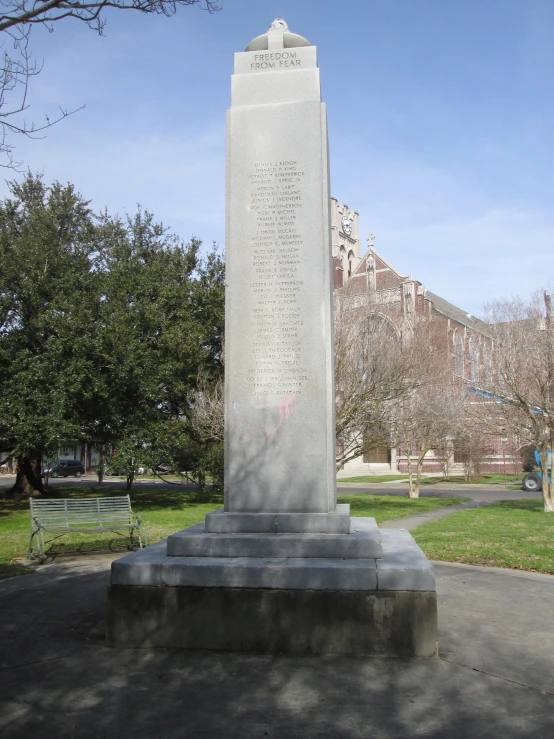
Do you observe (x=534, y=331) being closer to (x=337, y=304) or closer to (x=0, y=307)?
(x=337, y=304)

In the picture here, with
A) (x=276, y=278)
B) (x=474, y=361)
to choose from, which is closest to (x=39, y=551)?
(x=276, y=278)

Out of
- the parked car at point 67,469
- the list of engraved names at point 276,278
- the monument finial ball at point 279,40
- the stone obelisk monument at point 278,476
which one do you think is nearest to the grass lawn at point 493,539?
the stone obelisk monument at point 278,476

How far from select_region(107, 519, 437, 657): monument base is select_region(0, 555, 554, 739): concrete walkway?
14cm

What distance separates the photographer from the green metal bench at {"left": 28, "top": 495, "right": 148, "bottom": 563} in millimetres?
10516

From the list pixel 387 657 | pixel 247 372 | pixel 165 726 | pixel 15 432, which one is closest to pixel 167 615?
pixel 165 726

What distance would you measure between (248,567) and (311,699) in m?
1.25

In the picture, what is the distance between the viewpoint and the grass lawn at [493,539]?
9.81 metres

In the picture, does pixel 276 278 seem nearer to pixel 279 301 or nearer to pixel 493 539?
pixel 279 301

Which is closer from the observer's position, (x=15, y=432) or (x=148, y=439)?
(x=15, y=432)

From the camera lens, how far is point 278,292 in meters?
6.38

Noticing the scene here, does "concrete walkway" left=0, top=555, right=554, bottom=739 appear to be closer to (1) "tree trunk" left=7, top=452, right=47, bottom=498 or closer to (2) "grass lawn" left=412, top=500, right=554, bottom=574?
(2) "grass lawn" left=412, top=500, right=554, bottom=574

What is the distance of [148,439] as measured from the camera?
2138 cm

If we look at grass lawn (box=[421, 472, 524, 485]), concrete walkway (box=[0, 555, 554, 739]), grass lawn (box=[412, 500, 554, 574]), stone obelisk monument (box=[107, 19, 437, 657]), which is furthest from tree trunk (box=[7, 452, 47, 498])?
grass lawn (box=[421, 472, 524, 485])

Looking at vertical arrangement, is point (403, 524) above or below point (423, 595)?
below
